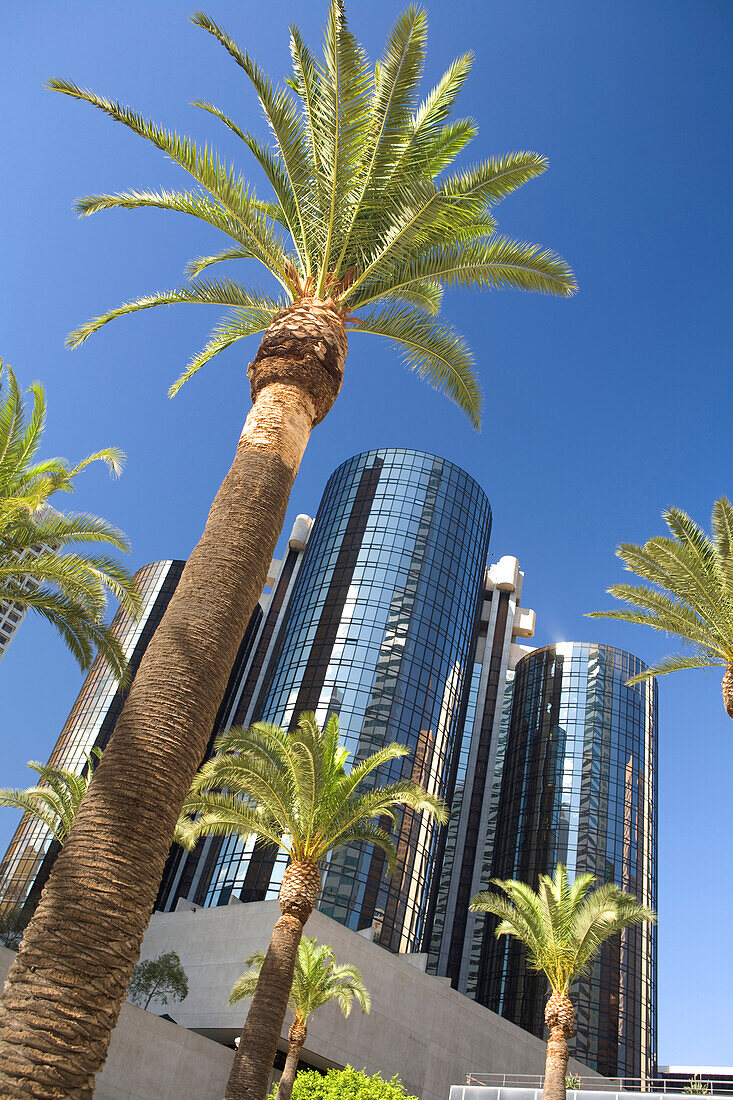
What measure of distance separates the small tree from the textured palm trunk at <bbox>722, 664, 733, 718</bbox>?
35.4 metres

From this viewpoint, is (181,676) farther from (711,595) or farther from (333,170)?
(711,595)

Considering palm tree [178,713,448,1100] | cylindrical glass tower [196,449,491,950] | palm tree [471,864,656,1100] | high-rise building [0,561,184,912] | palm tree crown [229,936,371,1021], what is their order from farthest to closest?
high-rise building [0,561,184,912] < cylindrical glass tower [196,449,491,950] < palm tree crown [229,936,371,1021] < palm tree [471,864,656,1100] < palm tree [178,713,448,1100]

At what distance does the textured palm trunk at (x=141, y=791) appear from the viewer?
209 inches

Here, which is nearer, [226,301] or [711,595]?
→ [226,301]

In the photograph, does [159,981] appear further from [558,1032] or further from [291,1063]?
[558,1032]

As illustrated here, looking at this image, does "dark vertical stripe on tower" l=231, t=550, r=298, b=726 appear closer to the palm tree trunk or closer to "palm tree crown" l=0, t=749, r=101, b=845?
"palm tree crown" l=0, t=749, r=101, b=845

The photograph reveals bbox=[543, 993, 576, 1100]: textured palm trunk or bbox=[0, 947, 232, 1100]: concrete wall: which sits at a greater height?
bbox=[543, 993, 576, 1100]: textured palm trunk

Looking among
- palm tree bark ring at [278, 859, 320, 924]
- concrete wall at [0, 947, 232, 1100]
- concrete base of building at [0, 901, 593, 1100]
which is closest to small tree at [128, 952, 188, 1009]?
concrete base of building at [0, 901, 593, 1100]

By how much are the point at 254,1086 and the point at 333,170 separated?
55.9 feet

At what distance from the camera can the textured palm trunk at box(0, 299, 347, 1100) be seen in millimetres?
5301

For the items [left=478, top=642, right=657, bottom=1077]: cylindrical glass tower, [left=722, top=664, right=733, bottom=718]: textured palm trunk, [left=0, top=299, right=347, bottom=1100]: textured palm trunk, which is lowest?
[left=0, top=299, right=347, bottom=1100]: textured palm trunk

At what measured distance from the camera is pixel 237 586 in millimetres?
8016

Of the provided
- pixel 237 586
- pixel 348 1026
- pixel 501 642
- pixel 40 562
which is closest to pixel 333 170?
pixel 237 586

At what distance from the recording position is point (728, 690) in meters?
18.8
